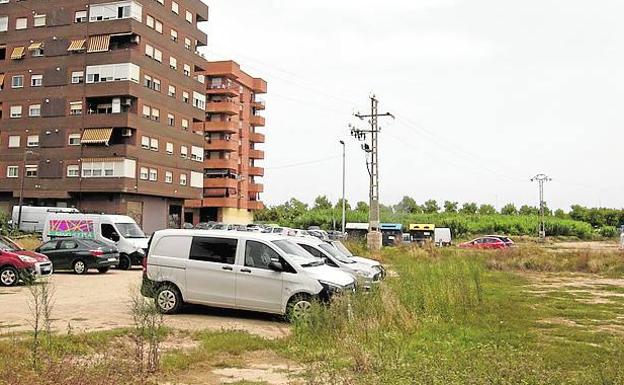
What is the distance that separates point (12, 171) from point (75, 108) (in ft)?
27.0

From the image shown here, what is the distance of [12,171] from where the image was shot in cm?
5756

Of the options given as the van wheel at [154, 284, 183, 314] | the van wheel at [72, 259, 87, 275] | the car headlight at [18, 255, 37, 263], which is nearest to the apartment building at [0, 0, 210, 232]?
the van wheel at [72, 259, 87, 275]

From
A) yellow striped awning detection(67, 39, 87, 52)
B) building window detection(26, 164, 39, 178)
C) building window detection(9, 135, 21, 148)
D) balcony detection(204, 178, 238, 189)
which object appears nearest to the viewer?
Answer: yellow striped awning detection(67, 39, 87, 52)

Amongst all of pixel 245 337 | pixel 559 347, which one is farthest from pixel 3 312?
pixel 559 347

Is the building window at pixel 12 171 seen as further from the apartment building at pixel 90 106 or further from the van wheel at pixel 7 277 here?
the van wheel at pixel 7 277

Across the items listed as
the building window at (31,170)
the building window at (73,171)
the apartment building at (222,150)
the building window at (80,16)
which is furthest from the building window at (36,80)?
the apartment building at (222,150)

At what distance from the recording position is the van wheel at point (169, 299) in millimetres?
14250

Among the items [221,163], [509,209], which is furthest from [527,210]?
[221,163]

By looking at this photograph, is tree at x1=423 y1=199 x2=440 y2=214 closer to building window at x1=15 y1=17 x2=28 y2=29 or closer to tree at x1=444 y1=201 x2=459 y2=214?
tree at x1=444 y1=201 x2=459 y2=214

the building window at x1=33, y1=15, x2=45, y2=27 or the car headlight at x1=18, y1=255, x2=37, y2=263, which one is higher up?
the building window at x1=33, y1=15, x2=45, y2=27

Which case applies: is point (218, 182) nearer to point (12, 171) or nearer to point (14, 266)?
point (12, 171)

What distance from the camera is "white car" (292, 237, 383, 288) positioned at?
18.0 metres

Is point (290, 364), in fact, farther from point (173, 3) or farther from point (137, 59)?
point (173, 3)

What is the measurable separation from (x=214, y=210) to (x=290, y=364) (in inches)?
2892
